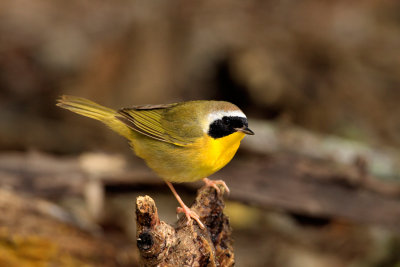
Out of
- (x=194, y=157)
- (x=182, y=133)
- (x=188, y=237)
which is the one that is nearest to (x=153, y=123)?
(x=182, y=133)

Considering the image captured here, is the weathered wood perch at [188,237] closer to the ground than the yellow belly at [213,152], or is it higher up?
closer to the ground

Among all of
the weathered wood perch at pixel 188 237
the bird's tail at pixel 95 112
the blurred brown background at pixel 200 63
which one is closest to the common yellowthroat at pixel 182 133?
the bird's tail at pixel 95 112

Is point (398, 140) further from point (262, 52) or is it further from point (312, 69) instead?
point (262, 52)

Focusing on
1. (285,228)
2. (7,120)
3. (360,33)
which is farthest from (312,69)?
(7,120)

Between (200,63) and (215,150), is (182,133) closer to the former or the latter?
(215,150)

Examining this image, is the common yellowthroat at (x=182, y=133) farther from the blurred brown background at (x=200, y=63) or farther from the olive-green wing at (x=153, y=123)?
the blurred brown background at (x=200, y=63)

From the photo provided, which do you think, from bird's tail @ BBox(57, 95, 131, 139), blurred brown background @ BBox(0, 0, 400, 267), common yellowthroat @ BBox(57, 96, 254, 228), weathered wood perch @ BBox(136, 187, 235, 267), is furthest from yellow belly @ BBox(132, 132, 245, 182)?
blurred brown background @ BBox(0, 0, 400, 267)
